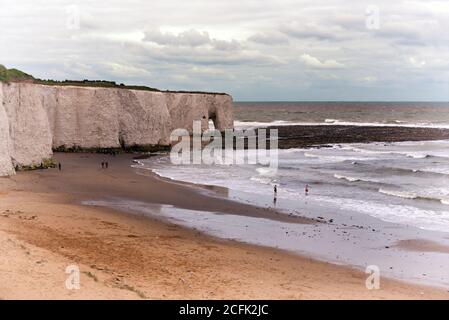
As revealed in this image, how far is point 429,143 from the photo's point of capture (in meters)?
65.4

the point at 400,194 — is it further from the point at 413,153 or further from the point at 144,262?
the point at 413,153

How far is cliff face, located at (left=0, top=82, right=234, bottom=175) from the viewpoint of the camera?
1266 inches

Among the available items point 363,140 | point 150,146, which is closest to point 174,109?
point 150,146

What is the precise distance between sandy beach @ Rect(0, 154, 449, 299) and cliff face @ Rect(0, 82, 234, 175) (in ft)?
28.2


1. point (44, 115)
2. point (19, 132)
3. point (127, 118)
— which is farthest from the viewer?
point (127, 118)

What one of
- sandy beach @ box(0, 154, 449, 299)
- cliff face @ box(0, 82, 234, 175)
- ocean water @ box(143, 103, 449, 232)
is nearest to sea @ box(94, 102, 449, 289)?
ocean water @ box(143, 103, 449, 232)

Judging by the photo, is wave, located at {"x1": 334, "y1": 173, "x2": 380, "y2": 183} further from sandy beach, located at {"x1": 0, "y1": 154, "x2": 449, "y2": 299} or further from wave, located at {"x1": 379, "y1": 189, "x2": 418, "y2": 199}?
sandy beach, located at {"x1": 0, "y1": 154, "x2": 449, "y2": 299}

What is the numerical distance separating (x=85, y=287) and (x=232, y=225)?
10.2 meters

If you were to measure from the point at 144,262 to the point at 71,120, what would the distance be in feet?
110

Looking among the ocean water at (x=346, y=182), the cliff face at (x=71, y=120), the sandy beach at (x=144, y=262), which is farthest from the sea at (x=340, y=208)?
the cliff face at (x=71, y=120)

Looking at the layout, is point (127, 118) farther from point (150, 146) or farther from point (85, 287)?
point (85, 287)

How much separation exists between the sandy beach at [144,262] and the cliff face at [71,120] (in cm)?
858

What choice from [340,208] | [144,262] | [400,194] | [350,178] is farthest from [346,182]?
Answer: [144,262]

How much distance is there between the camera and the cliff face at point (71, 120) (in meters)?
32.2
